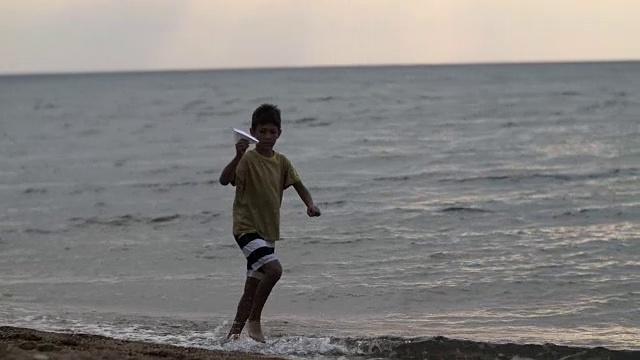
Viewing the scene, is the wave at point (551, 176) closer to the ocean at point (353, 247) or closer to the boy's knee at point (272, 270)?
the ocean at point (353, 247)

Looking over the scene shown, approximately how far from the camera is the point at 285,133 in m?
30.1

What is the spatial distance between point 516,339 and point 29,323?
151 inches

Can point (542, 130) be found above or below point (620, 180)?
above

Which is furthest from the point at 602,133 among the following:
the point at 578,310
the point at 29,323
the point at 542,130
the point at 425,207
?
the point at 29,323

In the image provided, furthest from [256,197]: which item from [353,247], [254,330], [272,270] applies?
[353,247]

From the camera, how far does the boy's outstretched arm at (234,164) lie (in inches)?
240

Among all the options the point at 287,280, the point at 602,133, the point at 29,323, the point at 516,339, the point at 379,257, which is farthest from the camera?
the point at 602,133

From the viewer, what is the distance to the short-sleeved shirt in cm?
630

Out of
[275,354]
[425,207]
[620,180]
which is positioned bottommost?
[275,354]

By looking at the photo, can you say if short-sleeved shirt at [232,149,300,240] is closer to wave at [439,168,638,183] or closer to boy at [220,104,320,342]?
boy at [220,104,320,342]

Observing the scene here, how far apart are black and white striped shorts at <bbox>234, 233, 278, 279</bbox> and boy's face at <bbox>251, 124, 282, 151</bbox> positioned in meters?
0.58

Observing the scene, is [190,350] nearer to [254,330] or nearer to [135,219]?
[254,330]

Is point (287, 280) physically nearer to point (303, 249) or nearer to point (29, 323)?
point (303, 249)

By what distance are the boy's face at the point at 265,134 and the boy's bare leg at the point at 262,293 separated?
77 cm
